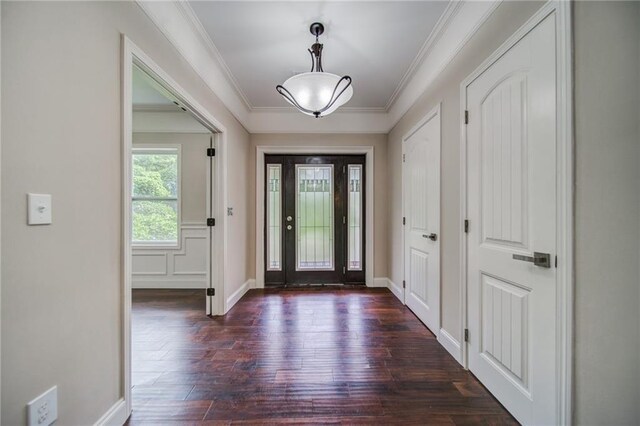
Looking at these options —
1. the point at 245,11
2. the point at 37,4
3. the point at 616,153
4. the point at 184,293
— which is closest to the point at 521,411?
the point at 616,153

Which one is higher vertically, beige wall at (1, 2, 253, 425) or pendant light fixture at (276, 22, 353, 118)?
pendant light fixture at (276, 22, 353, 118)

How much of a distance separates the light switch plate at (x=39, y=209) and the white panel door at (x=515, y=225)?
2.18m

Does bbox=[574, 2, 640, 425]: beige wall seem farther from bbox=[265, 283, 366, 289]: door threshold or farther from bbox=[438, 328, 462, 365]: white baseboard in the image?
bbox=[265, 283, 366, 289]: door threshold

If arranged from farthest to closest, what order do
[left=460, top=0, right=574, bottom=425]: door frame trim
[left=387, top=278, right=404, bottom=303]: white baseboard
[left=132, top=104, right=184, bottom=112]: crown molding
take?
[left=132, top=104, right=184, bottom=112]: crown molding < [left=387, top=278, right=404, bottom=303]: white baseboard < [left=460, top=0, right=574, bottom=425]: door frame trim

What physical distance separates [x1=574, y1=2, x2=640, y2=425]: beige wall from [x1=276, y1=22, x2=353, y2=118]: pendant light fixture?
1311mm

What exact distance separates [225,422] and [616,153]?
7.37ft

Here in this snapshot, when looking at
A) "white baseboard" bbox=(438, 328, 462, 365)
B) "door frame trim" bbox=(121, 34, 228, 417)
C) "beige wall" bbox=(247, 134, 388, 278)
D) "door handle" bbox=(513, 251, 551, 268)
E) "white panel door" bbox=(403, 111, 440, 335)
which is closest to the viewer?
"door handle" bbox=(513, 251, 551, 268)

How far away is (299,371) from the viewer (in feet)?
6.31

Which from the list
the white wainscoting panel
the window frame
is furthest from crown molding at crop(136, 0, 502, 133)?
the white wainscoting panel

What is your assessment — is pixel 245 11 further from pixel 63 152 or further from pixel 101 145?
pixel 63 152

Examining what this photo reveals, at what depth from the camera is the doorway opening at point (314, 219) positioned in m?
4.14

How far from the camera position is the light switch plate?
992 millimetres

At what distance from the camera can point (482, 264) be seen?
1.76 m

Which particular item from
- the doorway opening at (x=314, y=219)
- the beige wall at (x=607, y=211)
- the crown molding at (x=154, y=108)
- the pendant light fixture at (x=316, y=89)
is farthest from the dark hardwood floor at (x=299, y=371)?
the crown molding at (x=154, y=108)
